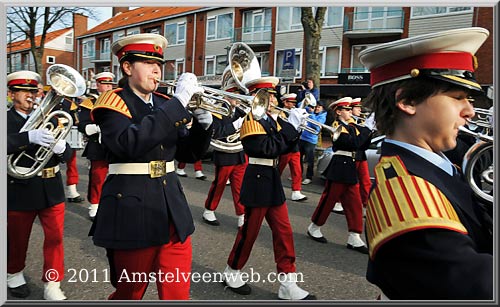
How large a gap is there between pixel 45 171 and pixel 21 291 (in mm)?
951

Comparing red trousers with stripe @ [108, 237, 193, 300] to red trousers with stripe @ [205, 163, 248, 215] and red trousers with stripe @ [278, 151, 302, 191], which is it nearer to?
red trousers with stripe @ [205, 163, 248, 215]

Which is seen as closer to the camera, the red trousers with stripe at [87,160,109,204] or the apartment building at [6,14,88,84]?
the apartment building at [6,14,88,84]

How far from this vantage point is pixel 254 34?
256 inches

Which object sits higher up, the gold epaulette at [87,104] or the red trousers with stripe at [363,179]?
the gold epaulette at [87,104]

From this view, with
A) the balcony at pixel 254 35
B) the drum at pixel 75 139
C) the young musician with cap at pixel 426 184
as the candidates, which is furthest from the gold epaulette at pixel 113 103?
the drum at pixel 75 139

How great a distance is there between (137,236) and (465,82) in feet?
5.77

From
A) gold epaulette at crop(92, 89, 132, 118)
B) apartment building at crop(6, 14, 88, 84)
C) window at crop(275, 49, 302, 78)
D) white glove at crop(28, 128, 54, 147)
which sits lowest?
white glove at crop(28, 128, 54, 147)

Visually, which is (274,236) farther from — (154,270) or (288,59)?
(288,59)

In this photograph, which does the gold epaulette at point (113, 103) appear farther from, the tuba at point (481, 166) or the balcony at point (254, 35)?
the balcony at point (254, 35)

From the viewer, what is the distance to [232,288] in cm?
Result: 332

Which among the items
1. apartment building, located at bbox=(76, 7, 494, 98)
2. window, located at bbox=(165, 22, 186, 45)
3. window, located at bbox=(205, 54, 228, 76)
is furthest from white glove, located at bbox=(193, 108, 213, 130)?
window, located at bbox=(205, 54, 228, 76)

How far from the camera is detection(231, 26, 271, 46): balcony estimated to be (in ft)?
18.8

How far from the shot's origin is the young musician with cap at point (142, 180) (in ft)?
7.23

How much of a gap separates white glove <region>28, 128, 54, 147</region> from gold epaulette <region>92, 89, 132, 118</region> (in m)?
0.92
